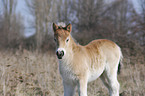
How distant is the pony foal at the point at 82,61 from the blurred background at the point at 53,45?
1021mm

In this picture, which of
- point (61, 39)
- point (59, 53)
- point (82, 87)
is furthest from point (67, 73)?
point (61, 39)

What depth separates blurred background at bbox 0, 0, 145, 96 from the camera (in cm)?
559

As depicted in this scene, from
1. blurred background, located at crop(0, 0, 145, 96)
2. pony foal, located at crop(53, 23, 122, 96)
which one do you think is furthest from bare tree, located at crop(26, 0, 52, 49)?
pony foal, located at crop(53, 23, 122, 96)

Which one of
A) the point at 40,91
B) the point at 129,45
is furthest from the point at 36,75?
the point at 129,45

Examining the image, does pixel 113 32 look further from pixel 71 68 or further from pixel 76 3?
pixel 76 3

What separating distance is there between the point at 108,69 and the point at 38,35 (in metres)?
19.1

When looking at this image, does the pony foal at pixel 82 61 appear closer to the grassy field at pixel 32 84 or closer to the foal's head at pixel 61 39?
the foal's head at pixel 61 39

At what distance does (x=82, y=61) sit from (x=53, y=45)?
1072 centimetres

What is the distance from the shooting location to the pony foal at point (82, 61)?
3.97m

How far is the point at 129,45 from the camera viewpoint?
34.3 ft

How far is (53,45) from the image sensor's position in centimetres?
1484

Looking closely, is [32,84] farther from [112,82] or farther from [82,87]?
[112,82]

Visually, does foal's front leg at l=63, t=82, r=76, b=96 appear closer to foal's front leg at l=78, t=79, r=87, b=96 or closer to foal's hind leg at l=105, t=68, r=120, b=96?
foal's front leg at l=78, t=79, r=87, b=96

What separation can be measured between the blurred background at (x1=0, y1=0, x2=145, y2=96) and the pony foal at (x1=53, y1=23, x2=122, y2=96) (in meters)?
1.02
